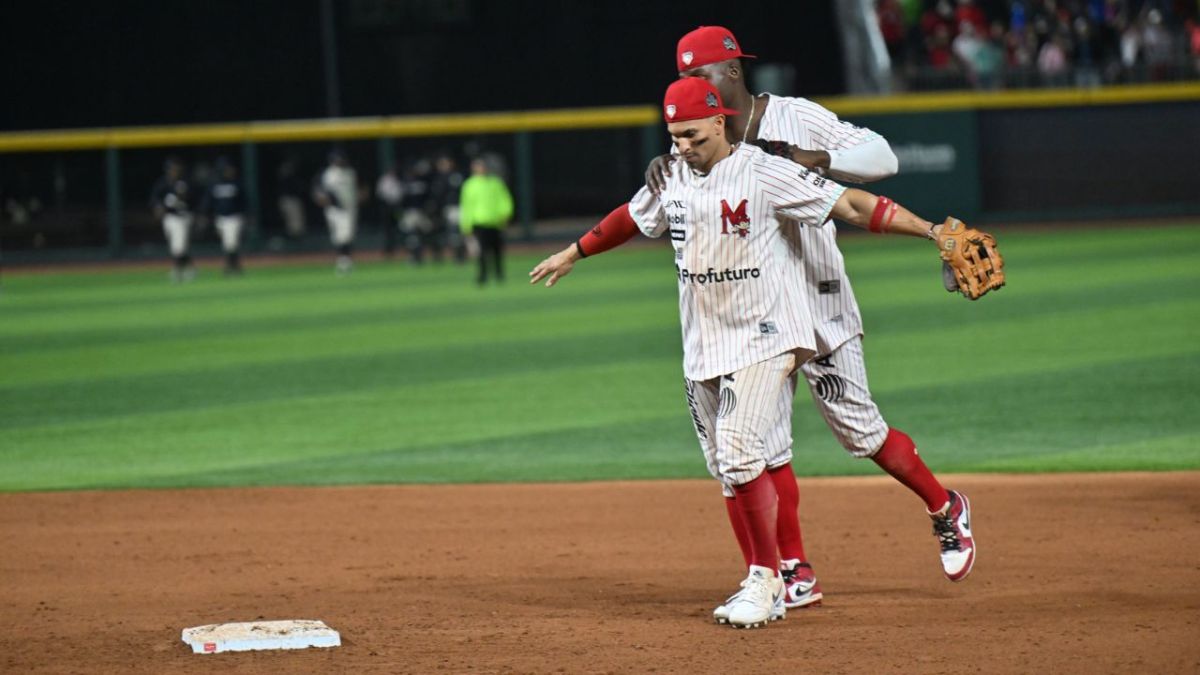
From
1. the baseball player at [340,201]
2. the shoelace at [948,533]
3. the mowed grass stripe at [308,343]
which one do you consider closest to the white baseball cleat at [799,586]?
the shoelace at [948,533]

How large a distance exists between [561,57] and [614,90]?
1.21 metres

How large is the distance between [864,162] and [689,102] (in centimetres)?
69

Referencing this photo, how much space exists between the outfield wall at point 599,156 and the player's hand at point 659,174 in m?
24.3

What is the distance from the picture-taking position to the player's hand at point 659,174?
5.61 m

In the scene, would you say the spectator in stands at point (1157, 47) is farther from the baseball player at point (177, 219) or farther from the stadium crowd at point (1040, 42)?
the baseball player at point (177, 219)

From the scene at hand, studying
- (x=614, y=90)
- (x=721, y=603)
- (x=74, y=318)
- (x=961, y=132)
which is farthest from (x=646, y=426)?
(x=614, y=90)

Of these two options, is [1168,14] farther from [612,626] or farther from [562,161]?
[612,626]

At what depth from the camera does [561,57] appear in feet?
109

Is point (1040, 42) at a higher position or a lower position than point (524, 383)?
higher

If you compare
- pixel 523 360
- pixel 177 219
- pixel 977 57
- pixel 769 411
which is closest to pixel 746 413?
pixel 769 411

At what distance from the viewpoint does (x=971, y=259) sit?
17.4 feet

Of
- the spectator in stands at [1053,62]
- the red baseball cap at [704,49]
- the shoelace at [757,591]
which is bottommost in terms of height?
the shoelace at [757,591]

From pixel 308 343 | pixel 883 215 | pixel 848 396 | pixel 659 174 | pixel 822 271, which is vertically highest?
pixel 659 174

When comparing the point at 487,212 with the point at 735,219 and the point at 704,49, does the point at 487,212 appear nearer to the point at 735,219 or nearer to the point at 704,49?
the point at 704,49
